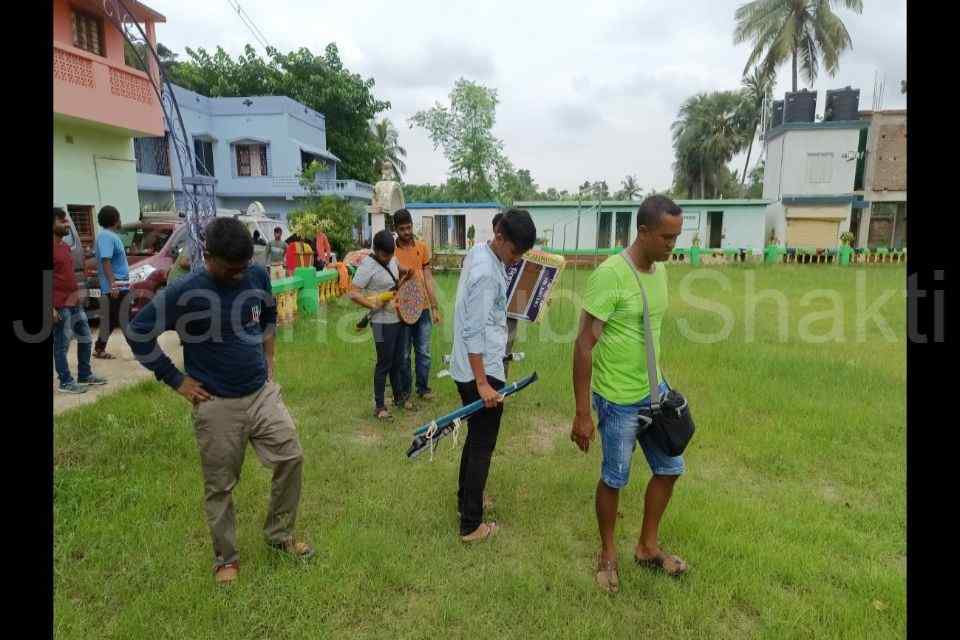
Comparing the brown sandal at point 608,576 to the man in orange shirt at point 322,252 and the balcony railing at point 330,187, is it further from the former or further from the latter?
the balcony railing at point 330,187

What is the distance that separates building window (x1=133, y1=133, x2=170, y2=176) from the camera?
69.9 ft

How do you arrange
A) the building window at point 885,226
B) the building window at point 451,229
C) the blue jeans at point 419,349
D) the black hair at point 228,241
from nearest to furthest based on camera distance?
the black hair at point 228,241
the blue jeans at point 419,349
the building window at point 451,229
the building window at point 885,226

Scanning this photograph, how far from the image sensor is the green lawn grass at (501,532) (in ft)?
8.48

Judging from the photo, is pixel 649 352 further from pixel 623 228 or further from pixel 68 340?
pixel 623 228

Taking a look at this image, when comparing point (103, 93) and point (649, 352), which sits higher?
point (103, 93)

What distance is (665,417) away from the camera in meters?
2.66

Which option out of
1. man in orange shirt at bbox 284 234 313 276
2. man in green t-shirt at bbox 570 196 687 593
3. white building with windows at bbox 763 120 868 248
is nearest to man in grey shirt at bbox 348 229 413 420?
man in green t-shirt at bbox 570 196 687 593

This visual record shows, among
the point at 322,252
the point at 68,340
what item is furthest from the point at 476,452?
the point at 322,252

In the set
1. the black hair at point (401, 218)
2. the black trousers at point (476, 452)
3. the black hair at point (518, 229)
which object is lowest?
the black trousers at point (476, 452)

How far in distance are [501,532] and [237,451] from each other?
1615mm

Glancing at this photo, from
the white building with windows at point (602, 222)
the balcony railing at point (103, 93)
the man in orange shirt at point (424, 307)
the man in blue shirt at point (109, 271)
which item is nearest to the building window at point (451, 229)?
the white building with windows at point (602, 222)

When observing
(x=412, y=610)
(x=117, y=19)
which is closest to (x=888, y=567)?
(x=412, y=610)

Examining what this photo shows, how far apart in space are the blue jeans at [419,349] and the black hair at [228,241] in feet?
9.38

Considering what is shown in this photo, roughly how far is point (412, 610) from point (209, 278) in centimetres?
189
